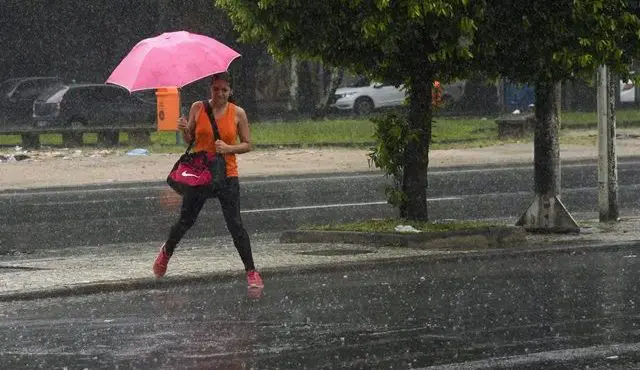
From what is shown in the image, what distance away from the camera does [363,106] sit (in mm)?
49125

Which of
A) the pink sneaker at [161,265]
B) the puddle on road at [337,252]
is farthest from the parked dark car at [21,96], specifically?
the pink sneaker at [161,265]

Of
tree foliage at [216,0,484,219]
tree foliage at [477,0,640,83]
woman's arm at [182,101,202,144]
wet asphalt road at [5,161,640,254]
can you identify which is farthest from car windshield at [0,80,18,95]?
woman's arm at [182,101,202,144]

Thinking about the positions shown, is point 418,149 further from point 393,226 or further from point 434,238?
point 434,238

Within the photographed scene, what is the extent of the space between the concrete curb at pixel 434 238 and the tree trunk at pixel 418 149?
709mm

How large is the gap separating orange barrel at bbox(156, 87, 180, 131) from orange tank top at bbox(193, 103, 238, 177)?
18.3 m

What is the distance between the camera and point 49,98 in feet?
132

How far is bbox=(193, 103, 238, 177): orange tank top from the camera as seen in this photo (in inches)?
456

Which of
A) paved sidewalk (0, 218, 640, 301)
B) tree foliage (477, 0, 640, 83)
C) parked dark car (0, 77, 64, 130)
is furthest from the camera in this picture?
parked dark car (0, 77, 64, 130)

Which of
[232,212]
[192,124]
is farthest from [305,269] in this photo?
[192,124]

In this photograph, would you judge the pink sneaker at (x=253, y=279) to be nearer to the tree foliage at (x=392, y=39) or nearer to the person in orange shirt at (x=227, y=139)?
the person in orange shirt at (x=227, y=139)

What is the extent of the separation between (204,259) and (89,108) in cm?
2710

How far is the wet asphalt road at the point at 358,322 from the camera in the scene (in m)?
8.82

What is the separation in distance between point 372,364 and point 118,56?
4251cm

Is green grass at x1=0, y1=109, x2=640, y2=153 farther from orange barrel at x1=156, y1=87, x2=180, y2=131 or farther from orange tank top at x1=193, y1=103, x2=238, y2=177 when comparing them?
orange tank top at x1=193, y1=103, x2=238, y2=177
